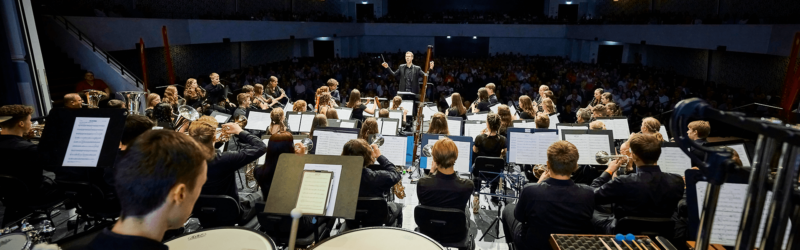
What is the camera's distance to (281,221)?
3666 mm

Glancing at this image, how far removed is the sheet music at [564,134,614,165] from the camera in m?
4.86

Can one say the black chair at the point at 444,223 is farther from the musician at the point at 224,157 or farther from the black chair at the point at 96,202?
the black chair at the point at 96,202

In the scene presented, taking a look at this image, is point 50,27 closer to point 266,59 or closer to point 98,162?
point 98,162

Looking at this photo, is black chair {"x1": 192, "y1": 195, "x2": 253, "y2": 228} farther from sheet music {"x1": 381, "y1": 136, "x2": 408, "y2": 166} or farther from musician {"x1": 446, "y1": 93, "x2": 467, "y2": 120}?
musician {"x1": 446, "y1": 93, "x2": 467, "y2": 120}

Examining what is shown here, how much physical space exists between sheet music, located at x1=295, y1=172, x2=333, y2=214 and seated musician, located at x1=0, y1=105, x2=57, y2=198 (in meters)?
3.11

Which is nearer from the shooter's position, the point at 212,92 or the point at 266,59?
the point at 212,92

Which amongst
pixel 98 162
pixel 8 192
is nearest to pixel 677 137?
pixel 98 162

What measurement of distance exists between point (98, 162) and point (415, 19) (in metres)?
23.6

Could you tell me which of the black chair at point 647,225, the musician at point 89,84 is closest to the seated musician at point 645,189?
the black chair at point 647,225

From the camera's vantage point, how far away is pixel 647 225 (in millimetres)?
3363

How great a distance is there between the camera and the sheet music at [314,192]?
2.89 meters

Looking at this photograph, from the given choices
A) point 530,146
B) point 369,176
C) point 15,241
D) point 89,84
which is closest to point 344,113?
point 530,146

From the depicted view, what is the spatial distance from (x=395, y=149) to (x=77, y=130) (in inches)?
117

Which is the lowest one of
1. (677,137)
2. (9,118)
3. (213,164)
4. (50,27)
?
(213,164)
